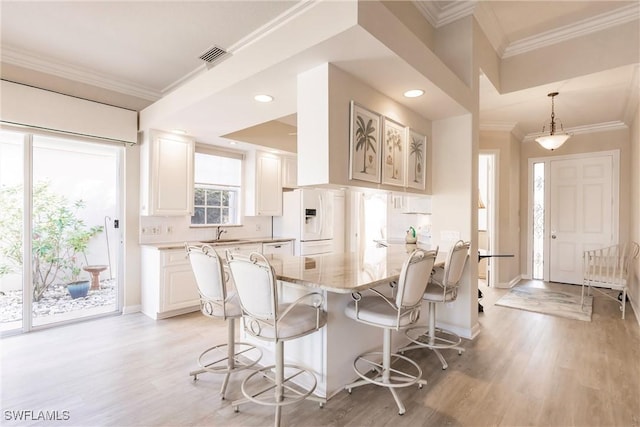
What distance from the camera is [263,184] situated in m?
5.26

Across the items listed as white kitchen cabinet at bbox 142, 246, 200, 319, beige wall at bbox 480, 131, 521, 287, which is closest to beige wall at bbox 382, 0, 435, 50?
beige wall at bbox 480, 131, 521, 287

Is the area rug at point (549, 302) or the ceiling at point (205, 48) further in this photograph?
the area rug at point (549, 302)

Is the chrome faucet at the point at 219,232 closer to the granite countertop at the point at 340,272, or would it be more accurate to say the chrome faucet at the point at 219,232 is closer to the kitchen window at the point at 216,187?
the kitchen window at the point at 216,187

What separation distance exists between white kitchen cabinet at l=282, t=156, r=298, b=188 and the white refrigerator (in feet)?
0.63

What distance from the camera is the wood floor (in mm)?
2002

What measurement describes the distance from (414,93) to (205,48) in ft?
7.33

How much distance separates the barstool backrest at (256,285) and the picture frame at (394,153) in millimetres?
1528

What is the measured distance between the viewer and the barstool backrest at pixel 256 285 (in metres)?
1.80

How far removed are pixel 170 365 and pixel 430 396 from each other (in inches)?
81.6

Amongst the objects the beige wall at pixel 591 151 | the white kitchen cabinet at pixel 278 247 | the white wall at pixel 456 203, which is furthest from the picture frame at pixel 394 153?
the beige wall at pixel 591 151

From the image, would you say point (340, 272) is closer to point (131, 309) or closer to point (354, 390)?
point (354, 390)

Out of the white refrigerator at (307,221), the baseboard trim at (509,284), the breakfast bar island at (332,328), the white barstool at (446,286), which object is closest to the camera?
the breakfast bar island at (332,328)

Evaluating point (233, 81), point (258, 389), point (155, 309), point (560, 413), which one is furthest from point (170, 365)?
point (560, 413)

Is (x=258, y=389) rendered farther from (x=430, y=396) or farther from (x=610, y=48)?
(x=610, y=48)
